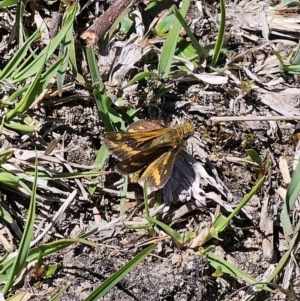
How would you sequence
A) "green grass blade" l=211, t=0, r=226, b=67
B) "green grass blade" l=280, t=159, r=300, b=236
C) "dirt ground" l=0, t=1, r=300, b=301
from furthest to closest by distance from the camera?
"green grass blade" l=211, t=0, r=226, b=67 → "green grass blade" l=280, t=159, r=300, b=236 → "dirt ground" l=0, t=1, r=300, b=301

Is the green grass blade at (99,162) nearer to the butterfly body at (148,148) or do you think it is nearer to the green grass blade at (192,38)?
the butterfly body at (148,148)

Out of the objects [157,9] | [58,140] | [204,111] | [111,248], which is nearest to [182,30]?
[157,9]

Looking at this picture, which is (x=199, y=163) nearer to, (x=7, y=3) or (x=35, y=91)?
(x=35, y=91)

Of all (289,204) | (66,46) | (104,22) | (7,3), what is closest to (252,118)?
(289,204)

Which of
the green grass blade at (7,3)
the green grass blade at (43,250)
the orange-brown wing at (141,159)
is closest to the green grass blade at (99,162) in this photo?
the orange-brown wing at (141,159)

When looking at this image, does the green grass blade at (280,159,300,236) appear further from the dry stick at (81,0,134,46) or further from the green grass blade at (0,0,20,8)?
the green grass blade at (0,0,20,8)

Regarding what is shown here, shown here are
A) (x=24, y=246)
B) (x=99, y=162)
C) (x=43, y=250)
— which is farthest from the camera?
(x=99, y=162)

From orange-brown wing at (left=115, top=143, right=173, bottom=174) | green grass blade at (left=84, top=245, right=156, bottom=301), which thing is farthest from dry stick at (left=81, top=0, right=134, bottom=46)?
green grass blade at (left=84, top=245, right=156, bottom=301)
